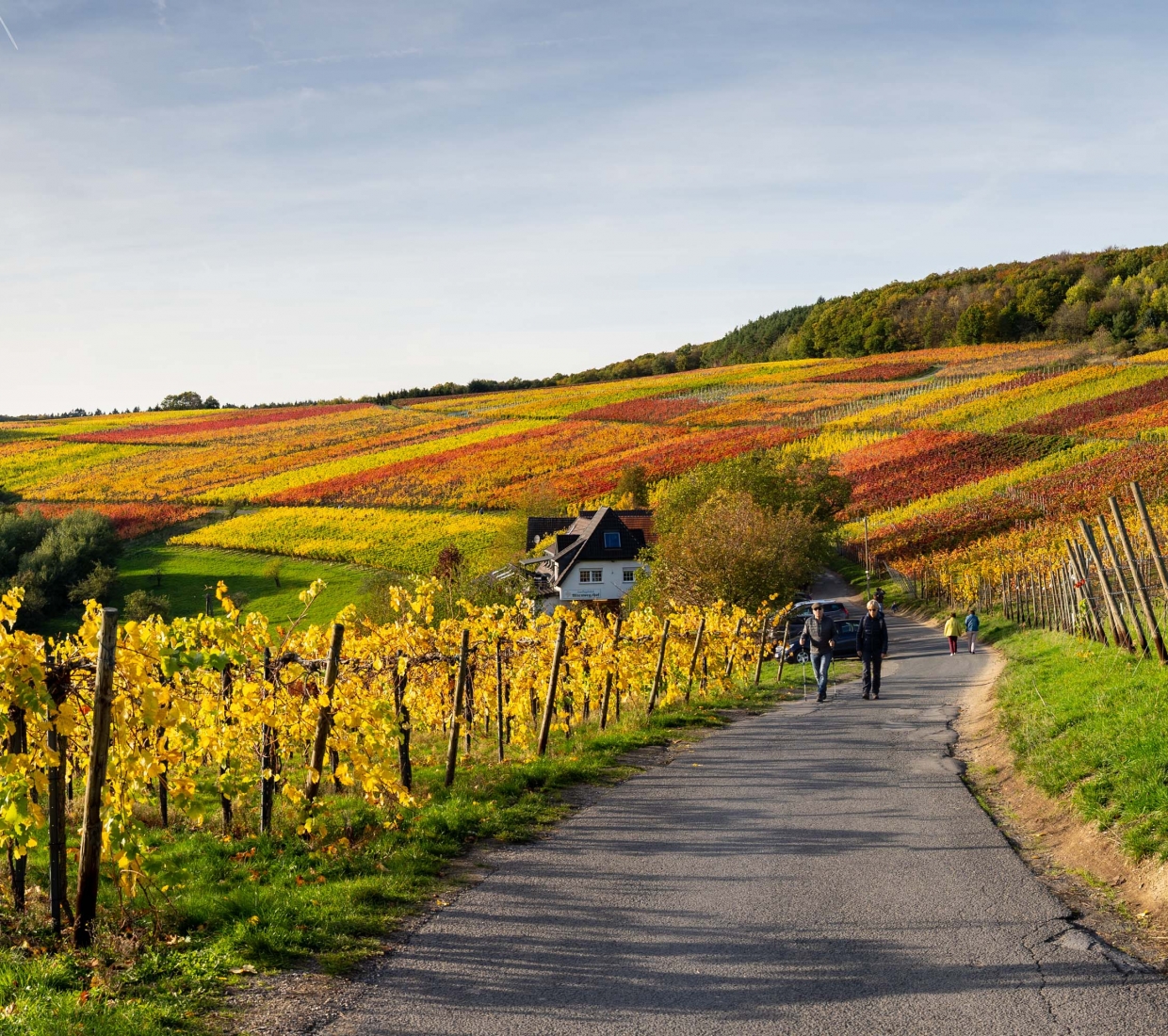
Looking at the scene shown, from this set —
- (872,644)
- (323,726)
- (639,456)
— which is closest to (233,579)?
(639,456)

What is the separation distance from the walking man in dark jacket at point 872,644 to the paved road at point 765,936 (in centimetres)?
736

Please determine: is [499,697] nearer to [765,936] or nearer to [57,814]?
[57,814]

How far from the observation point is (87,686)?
656 centimetres

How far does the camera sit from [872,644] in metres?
17.4

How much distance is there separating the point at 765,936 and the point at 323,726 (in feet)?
13.3

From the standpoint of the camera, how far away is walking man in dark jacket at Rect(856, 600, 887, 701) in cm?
1727

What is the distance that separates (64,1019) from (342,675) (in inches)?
257

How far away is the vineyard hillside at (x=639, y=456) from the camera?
56719mm

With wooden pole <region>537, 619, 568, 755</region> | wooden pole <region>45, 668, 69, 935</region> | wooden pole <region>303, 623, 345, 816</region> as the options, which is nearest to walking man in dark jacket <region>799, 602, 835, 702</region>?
wooden pole <region>537, 619, 568, 755</region>

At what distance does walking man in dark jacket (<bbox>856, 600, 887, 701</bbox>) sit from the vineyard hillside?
23059 millimetres

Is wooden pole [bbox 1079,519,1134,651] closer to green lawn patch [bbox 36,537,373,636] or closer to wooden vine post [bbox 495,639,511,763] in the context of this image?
wooden vine post [bbox 495,639,511,763]

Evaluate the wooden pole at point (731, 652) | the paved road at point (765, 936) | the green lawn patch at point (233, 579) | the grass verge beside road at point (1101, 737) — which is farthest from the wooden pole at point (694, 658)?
the green lawn patch at point (233, 579)

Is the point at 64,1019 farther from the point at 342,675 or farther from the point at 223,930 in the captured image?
the point at 342,675

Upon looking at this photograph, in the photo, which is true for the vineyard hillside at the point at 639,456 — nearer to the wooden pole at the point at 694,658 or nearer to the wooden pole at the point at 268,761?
the wooden pole at the point at 694,658
